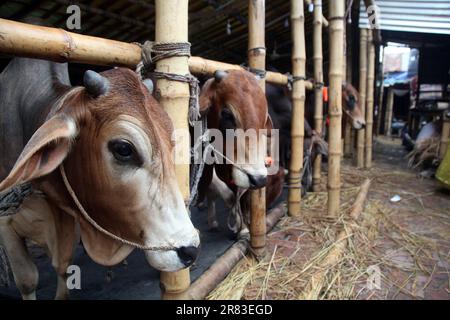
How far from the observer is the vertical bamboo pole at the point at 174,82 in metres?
1.61

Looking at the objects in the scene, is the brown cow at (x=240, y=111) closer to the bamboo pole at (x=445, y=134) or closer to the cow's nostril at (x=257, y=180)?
the cow's nostril at (x=257, y=180)

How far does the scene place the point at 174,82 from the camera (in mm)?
1657

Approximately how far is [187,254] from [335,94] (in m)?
3.22

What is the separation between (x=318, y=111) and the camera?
16.0 ft

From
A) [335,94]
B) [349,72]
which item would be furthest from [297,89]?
[349,72]

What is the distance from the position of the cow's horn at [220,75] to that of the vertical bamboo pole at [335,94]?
1.92 metres

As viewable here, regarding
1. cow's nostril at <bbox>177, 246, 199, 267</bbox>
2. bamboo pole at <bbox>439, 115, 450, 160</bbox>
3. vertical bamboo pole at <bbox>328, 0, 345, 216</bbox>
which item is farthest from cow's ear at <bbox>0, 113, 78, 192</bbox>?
bamboo pole at <bbox>439, 115, 450, 160</bbox>

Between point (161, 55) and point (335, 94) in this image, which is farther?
point (335, 94)

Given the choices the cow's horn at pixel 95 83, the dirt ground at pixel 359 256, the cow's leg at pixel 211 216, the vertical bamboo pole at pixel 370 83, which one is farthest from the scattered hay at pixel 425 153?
the cow's horn at pixel 95 83

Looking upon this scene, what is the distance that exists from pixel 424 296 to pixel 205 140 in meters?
2.13

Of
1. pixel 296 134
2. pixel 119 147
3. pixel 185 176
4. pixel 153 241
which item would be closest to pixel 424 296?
pixel 296 134

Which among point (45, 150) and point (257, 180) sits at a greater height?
point (45, 150)

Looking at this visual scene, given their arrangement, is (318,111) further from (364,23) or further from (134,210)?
(134,210)

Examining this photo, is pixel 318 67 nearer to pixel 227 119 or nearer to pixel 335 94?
pixel 335 94
